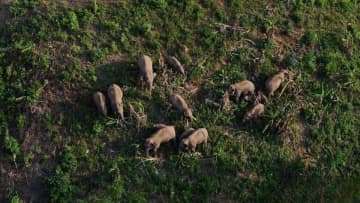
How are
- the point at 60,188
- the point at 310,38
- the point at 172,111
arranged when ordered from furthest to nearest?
1. the point at 310,38
2. the point at 172,111
3. the point at 60,188

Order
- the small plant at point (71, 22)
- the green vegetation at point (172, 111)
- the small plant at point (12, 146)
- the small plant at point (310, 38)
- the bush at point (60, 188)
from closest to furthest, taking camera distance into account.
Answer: the bush at point (60, 188)
the small plant at point (12, 146)
the green vegetation at point (172, 111)
the small plant at point (71, 22)
the small plant at point (310, 38)

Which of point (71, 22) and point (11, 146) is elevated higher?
point (71, 22)

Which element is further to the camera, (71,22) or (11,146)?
(71,22)

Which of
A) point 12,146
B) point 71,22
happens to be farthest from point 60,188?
point 71,22

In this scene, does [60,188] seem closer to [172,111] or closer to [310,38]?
[172,111]

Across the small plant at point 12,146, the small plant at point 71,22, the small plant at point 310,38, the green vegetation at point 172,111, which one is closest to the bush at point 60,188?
the green vegetation at point 172,111

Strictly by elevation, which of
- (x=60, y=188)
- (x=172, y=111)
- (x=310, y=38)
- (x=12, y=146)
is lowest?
(x=60, y=188)

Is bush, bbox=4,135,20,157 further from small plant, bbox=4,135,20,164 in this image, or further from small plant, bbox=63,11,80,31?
small plant, bbox=63,11,80,31

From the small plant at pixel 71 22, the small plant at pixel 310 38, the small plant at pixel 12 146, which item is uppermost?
the small plant at pixel 71 22

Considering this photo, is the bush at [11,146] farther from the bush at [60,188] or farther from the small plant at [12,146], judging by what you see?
the bush at [60,188]
